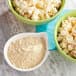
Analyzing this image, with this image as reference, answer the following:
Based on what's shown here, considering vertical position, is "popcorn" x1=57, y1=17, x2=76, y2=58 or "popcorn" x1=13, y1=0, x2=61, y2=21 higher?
"popcorn" x1=13, y1=0, x2=61, y2=21

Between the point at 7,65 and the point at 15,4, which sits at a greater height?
the point at 15,4

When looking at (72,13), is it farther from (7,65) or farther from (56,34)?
(7,65)

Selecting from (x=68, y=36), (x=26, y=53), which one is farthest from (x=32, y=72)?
(x=68, y=36)

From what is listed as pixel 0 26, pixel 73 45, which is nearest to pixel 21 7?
pixel 0 26

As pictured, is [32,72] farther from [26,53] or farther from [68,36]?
[68,36]

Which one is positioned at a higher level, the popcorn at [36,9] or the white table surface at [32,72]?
the popcorn at [36,9]
